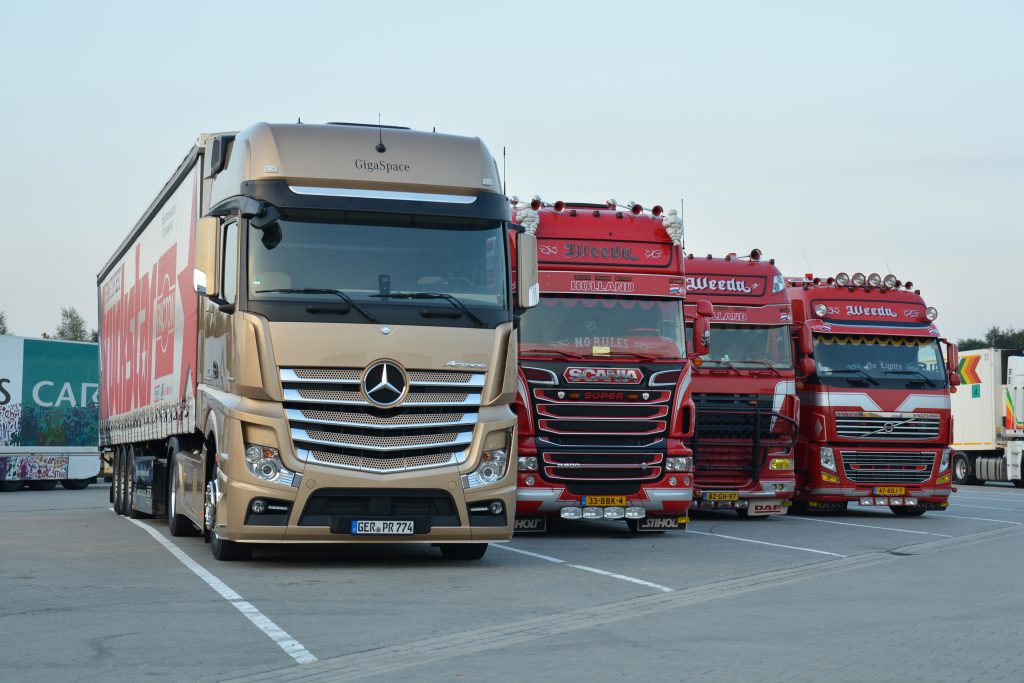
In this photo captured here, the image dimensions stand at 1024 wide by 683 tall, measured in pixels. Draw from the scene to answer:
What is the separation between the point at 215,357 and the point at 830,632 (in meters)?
6.83

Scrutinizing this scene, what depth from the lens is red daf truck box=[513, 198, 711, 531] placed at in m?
16.7

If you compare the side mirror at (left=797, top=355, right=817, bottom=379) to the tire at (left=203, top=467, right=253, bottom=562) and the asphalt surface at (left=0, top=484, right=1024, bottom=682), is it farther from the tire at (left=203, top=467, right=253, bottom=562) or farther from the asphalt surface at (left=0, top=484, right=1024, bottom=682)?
the tire at (left=203, top=467, right=253, bottom=562)

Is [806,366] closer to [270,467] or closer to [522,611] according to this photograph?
[270,467]

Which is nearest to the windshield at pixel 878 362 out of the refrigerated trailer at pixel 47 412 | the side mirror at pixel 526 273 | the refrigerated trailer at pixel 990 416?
the side mirror at pixel 526 273

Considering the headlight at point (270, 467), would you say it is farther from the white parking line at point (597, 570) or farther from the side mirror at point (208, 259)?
the white parking line at point (597, 570)

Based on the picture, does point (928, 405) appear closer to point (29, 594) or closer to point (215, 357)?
point (215, 357)

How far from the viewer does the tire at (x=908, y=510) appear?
938 inches

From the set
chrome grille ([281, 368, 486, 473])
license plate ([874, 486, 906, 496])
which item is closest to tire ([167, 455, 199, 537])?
chrome grille ([281, 368, 486, 473])

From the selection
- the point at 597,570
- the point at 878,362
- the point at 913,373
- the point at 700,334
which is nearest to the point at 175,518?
the point at 597,570

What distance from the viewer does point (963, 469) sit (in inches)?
1609

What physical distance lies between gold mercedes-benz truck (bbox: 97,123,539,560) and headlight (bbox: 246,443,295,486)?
13mm

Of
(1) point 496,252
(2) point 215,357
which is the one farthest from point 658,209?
(2) point 215,357

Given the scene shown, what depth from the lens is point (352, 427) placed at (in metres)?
12.5

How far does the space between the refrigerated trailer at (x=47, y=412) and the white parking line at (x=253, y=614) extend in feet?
82.3
